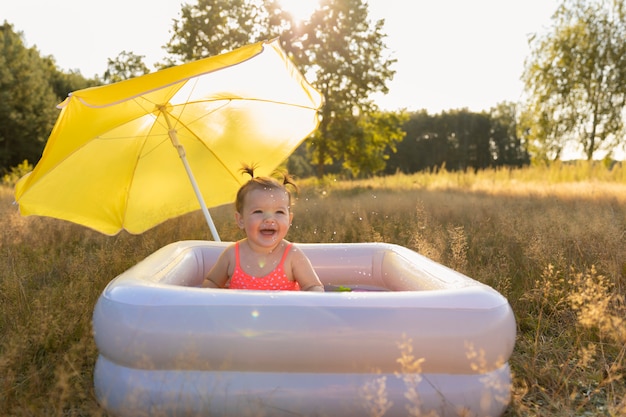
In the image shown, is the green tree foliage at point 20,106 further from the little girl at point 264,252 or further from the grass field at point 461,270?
the little girl at point 264,252

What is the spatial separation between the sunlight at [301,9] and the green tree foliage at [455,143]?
21926 mm

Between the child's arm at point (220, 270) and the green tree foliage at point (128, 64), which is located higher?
the green tree foliage at point (128, 64)

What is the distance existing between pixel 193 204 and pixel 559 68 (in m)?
19.6

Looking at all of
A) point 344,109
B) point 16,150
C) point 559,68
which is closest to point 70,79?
point 16,150

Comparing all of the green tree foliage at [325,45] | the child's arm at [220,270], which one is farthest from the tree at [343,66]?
the child's arm at [220,270]

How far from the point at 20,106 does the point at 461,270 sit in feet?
89.9

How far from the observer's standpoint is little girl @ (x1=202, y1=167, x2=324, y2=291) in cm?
288

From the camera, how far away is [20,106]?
85.7 ft

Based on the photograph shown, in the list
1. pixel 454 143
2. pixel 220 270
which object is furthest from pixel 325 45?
pixel 454 143

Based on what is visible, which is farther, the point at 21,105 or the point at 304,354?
the point at 21,105

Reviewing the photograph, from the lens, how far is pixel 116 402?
210 centimetres

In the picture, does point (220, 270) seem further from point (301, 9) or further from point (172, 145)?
point (301, 9)

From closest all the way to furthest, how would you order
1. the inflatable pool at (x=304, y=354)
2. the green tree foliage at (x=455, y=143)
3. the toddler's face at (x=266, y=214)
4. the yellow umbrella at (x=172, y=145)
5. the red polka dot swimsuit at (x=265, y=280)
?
the inflatable pool at (x=304, y=354)
the toddler's face at (x=266, y=214)
the red polka dot swimsuit at (x=265, y=280)
the yellow umbrella at (x=172, y=145)
the green tree foliage at (x=455, y=143)

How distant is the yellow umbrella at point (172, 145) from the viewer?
3.41 m
